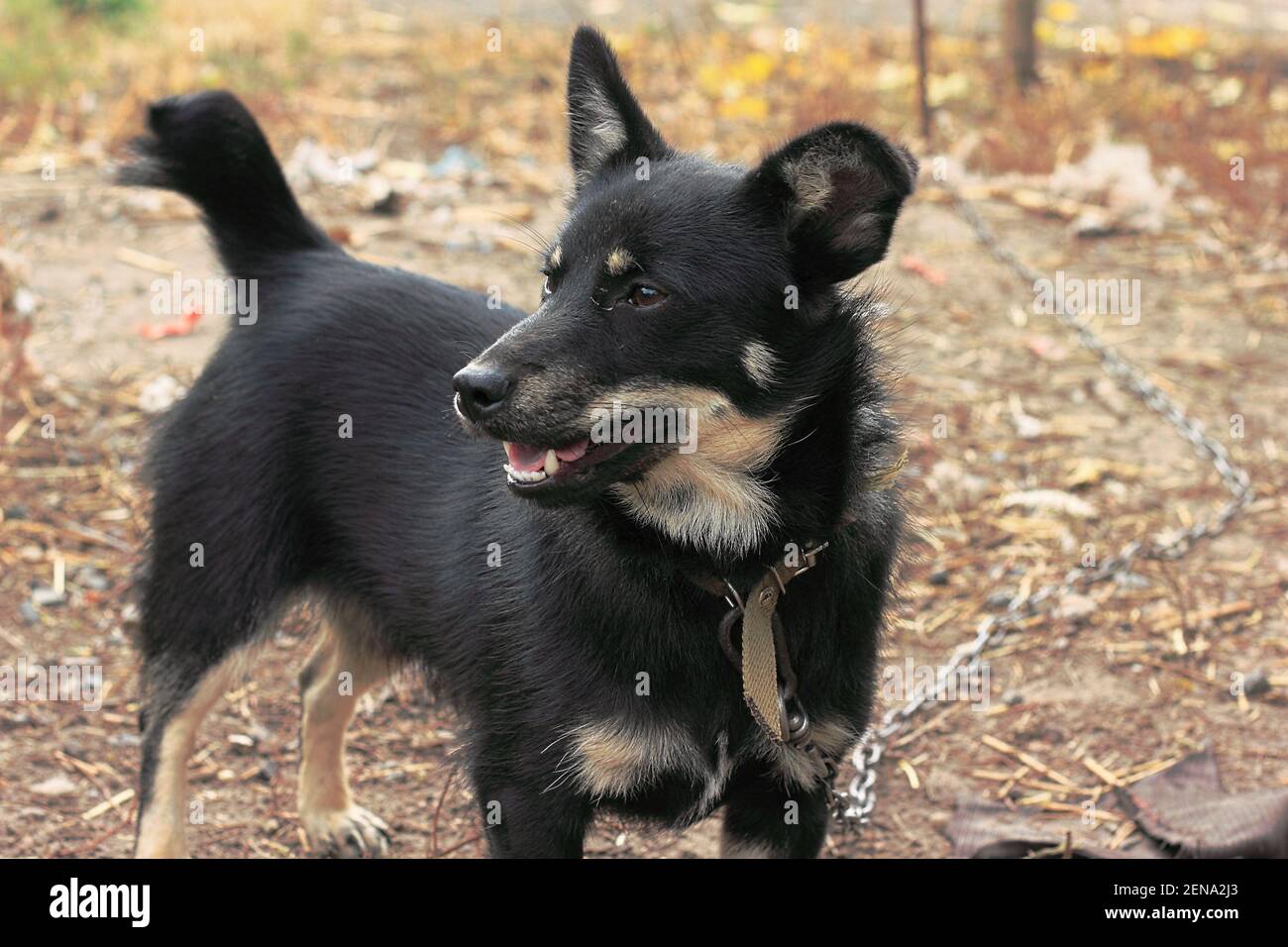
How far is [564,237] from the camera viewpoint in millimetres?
3260

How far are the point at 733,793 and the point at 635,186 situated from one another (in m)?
1.41

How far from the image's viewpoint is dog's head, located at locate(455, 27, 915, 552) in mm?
2965

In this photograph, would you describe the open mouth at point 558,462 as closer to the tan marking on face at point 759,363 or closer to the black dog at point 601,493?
the black dog at point 601,493

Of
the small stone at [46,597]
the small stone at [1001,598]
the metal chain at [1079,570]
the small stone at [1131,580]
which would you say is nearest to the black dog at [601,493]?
the metal chain at [1079,570]

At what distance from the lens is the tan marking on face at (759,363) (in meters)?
3.05

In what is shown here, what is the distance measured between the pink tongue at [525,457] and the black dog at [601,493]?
0.6 inches

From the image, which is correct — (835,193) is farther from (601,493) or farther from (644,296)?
(601,493)

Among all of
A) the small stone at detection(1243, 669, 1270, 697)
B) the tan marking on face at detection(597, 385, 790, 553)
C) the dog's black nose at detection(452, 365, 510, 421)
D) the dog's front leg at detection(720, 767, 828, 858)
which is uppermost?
the dog's black nose at detection(452, 365, 510, 421)

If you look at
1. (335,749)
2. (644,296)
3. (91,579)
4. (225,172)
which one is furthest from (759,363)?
(91,579)

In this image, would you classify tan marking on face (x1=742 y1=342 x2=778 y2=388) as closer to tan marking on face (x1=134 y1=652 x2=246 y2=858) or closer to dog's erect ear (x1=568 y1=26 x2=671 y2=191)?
dog's erect ear (x1=568 y1=26 x2=671 y2=191)

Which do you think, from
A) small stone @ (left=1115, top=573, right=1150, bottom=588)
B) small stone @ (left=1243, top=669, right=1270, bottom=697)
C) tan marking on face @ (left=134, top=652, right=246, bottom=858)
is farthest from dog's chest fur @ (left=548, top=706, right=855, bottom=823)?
small stone @ (left=1115, top=573, right=1150, bottom=588)

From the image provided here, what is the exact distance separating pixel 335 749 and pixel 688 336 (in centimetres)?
192

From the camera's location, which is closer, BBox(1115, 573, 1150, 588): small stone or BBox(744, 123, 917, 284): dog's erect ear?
BBox(744, 123, 917, 284): dog's erect ear

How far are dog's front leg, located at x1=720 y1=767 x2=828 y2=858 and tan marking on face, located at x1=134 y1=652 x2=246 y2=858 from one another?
1.41 m
